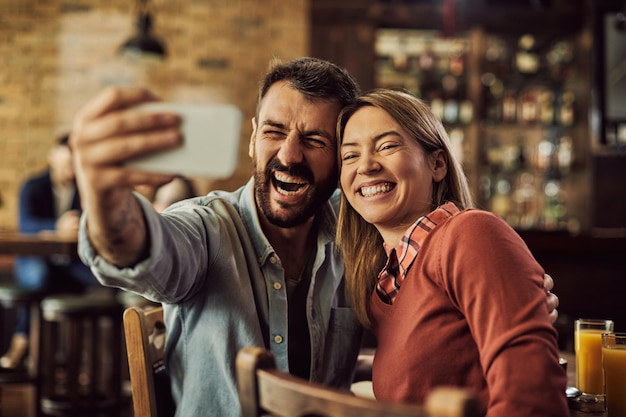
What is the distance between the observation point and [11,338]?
504 cm

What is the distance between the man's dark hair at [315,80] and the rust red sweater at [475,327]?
0.49 meters

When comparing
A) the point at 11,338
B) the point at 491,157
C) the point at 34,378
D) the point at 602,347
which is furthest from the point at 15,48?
the point at 602,347

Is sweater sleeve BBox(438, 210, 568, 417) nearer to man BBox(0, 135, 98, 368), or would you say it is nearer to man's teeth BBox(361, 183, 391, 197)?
man's teeth BBox(361, 183, 391, 197)

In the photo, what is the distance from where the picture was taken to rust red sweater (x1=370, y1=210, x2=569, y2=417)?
1.03m

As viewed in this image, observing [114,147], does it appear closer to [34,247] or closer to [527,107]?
[34,247]

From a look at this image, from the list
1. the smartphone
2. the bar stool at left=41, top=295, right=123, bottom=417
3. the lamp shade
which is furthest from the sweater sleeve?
the lamp shade

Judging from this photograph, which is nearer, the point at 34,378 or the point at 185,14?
the point at 34,378

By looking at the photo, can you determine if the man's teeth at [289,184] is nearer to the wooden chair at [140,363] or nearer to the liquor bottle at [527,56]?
the wooden chair at [140,363]

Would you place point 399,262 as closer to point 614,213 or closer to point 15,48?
point 614,213

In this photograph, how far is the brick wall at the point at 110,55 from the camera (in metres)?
5.72

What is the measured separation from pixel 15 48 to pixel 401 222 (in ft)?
17.1

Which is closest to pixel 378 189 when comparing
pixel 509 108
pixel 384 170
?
pixel 384 170

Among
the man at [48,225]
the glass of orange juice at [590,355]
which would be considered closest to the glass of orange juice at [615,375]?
the glass of orange juice at [590,355]

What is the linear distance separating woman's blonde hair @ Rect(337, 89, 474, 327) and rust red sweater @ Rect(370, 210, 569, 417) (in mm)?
206
